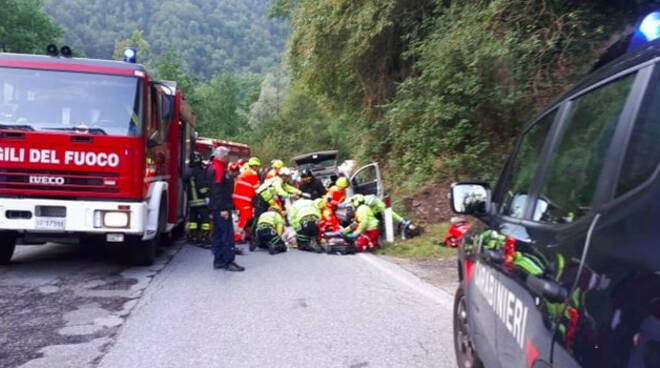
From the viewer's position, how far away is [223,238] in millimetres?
9547

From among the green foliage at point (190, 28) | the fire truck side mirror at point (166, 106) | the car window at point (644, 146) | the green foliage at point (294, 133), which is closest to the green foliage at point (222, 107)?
the green foliage at point (190, 28)

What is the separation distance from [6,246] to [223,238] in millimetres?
2938

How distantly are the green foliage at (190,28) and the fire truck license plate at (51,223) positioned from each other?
92047 mm

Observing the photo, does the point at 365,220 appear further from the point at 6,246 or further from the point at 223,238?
the point at 6,246

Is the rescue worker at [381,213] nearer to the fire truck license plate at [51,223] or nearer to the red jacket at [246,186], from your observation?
the red jacket at [246,186]

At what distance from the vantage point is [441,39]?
45.8ft

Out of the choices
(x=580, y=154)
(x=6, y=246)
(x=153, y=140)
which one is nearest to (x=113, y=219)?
(x=153, y=140)

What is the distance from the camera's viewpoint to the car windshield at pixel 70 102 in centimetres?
850

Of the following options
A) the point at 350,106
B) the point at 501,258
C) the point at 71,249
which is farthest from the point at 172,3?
the point at 501,258

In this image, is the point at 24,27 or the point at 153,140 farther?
the point at 24,27

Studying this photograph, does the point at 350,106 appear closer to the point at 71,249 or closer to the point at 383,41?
the point at 383,41

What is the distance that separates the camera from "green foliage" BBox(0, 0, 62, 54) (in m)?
37.9

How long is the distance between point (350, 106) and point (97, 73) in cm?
1277

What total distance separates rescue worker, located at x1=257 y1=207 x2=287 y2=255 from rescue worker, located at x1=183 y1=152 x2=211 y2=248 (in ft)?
4.57
